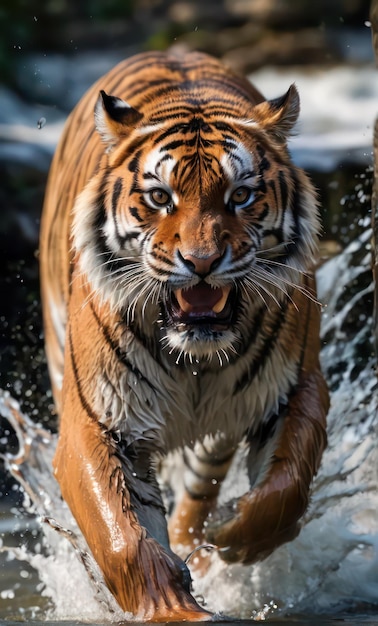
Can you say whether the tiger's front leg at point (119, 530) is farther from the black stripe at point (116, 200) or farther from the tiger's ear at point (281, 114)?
the tiger's ear at point (281, 114)

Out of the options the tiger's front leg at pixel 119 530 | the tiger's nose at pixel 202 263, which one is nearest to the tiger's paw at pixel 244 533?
the tiger's front leg at pixel 119 530

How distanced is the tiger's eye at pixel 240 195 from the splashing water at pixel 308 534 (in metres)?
0.90

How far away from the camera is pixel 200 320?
7.73ft

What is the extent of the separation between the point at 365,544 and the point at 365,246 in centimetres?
114

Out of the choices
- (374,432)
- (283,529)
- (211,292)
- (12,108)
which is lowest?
(283,529)

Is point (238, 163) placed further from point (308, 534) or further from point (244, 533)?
point (308, 534)

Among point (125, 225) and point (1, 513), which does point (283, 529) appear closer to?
point (125, 225)

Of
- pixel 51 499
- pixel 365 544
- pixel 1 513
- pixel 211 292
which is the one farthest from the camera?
pixel 1 513

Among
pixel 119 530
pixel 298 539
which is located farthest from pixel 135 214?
pixel 298 539

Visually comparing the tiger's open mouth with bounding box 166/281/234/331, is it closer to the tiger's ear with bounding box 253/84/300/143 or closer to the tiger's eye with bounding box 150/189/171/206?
the tiger's eye with bounding box 150/189/171/206

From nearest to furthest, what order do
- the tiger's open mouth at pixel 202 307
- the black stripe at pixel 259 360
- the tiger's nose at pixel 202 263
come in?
the tiger's nose at pixel 202 263 < the tiger's open mouth at pixel 202 307 < the black stripe at pixel 259 360

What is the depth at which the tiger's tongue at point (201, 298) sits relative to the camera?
2.35 m

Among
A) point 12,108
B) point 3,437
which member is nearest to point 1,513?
point 3,437

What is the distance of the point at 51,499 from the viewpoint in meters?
3.40
